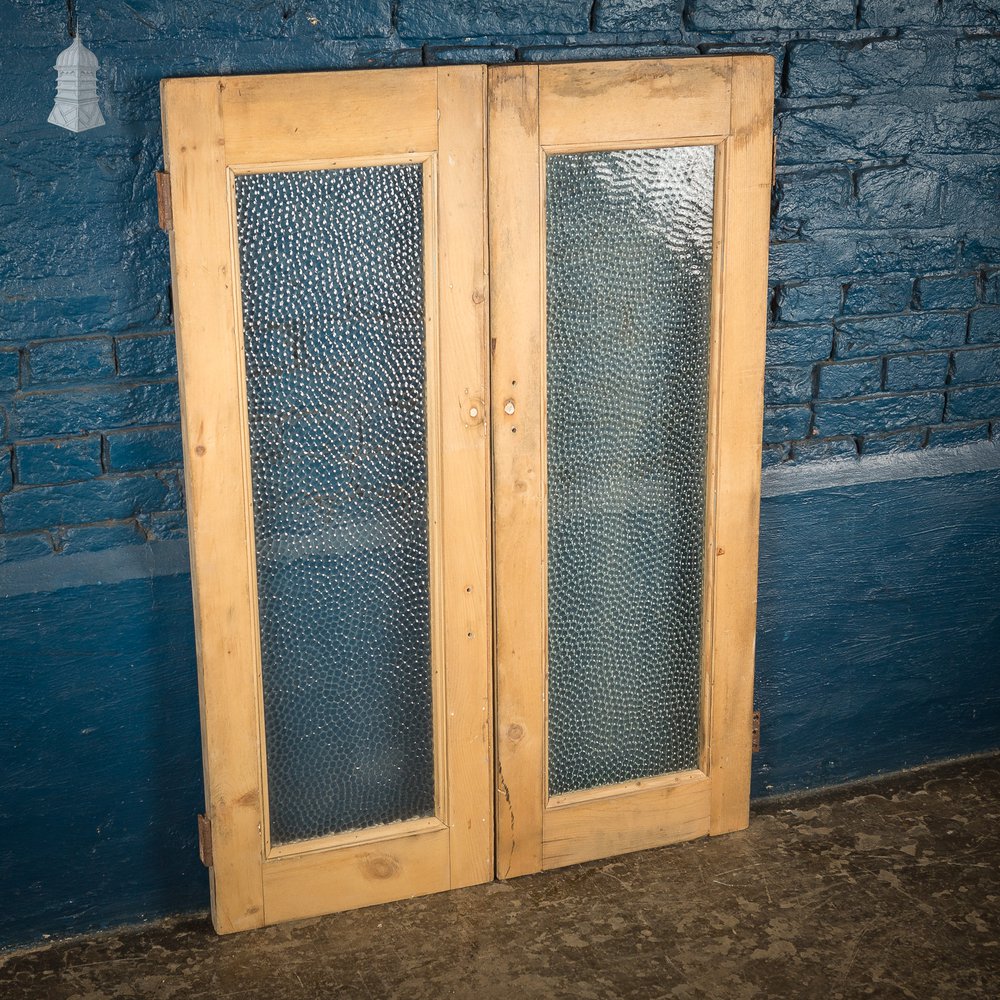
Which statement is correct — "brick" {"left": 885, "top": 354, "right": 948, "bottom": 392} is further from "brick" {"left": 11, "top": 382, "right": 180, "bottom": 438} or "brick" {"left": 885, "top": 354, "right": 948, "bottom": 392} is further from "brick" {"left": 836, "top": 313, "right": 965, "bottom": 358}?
"brick" {"left": 11, "top": 382, "right": 180, "bottom": 438}

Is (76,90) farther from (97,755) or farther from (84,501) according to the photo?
(97,755)

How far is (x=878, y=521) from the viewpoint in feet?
12.7

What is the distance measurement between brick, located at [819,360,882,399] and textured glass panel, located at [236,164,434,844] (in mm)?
1171

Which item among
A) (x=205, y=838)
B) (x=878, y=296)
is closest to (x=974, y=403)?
(x=878, y=296)

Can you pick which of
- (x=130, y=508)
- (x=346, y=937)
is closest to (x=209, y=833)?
(x=346, y=937)

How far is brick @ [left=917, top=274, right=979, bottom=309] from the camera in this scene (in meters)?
3.72

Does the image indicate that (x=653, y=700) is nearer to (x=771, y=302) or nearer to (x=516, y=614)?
(x=516, y=614)

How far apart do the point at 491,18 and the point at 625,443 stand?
1039 millimetres

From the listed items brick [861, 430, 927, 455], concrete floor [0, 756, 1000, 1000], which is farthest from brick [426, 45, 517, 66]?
concrete floor [0, 756, 1000, 1000]

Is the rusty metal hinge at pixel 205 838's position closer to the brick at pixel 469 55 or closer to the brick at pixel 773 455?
the brick at pixel 773 455

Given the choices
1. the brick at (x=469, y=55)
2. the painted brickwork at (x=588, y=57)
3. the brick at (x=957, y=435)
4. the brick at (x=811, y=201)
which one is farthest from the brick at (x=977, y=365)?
the brick at (x=469, y=55)

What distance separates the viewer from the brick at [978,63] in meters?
3.58

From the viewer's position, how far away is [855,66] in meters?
3.49

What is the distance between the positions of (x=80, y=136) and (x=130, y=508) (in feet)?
2.72
